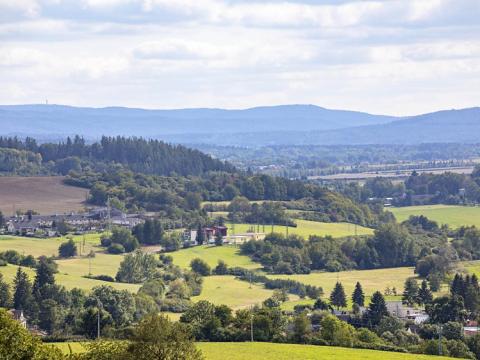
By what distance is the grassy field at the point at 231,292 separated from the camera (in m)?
78.1

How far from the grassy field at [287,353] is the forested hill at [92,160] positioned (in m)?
122

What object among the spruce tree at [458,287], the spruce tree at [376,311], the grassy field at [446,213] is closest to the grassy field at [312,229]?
the grassy field at [446,213]

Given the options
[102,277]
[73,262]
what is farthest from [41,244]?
[102,277]

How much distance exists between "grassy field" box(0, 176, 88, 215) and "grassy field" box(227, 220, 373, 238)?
2381 centimetres

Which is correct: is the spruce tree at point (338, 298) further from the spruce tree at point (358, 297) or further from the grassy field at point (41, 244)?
the grassy field at point (41, 244)

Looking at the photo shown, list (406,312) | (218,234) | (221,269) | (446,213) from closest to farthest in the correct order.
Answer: (406,312)
(221,269)
(218,234)
(446,213)

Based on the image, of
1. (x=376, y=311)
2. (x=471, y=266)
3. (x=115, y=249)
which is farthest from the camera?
(x=115, y=249)

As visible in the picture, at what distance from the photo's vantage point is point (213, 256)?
102 metres

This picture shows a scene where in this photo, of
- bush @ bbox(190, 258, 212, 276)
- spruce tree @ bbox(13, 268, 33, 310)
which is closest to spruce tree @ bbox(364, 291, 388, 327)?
spruce tree @ bbox(13, 268, 33, 310)

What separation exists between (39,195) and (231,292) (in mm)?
66560

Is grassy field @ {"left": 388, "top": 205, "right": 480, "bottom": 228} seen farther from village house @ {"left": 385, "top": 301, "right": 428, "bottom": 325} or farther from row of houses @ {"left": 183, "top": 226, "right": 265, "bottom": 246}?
village house @ {"left": 385, "top": 301, "right": 428, "bottom": 325}

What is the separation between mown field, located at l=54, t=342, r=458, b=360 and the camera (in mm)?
50219

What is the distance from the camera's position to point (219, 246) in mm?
→ 108625

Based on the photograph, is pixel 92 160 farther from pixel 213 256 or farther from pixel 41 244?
pixel 213 256
